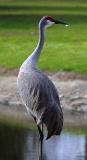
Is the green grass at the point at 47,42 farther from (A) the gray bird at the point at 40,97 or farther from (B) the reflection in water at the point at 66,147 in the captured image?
(A) the gray bird at the point at 40,97

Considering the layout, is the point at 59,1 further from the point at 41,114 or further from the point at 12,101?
the point at 41,114

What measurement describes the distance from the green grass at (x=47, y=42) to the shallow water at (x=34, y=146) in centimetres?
689

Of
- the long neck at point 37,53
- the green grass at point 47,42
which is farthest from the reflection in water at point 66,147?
the green grass at point 47,42

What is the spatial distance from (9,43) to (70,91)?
8.51 metres

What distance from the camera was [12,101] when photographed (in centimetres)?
2127

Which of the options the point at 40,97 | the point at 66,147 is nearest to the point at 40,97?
the point at 40,97

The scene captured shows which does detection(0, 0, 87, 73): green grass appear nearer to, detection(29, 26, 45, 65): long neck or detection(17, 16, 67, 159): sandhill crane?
detection(29, 26, 45, 65): long neck

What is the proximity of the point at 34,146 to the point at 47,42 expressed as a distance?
14574 mm

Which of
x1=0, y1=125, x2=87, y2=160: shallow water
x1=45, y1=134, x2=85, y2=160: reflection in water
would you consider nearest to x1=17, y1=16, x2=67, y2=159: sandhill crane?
x1=0, y1=125, x2=87, y2=160: shallow water

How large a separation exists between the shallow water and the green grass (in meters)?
6.89

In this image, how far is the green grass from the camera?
982 inches

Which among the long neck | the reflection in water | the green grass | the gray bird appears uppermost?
the long neck

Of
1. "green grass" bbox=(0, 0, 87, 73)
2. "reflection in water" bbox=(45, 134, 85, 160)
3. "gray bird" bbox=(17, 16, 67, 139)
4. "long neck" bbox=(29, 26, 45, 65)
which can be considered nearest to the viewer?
"gray bird" bbox=(17, 16, 67, 139)

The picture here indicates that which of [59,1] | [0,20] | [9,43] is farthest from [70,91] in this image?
[59,1]
